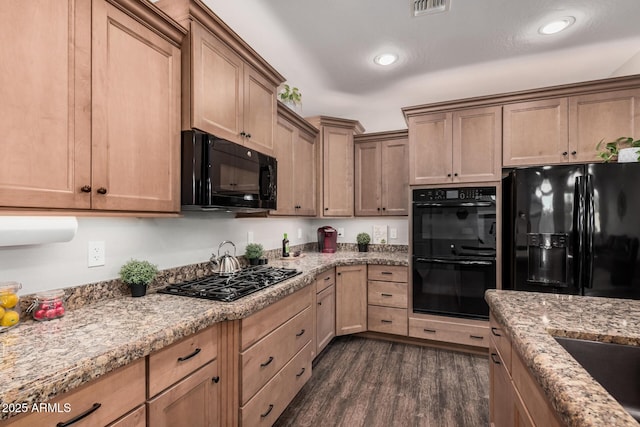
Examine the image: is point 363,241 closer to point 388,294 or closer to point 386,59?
point 388,294

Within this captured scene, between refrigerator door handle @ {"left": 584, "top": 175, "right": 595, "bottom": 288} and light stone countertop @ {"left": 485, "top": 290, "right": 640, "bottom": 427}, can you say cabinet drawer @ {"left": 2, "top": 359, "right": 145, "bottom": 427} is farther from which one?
refrigerator door handle @ {"left": 584, "top": 175, "right": 595, "bottom": 288}

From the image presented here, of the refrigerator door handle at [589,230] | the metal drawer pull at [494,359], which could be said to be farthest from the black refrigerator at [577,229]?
the metal drawer pull at [494,359]

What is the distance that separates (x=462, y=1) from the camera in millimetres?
1950

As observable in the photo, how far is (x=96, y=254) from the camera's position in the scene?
1457mm

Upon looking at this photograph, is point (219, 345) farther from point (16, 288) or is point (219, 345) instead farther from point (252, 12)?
point (252, 12)

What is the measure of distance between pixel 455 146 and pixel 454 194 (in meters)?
0.47

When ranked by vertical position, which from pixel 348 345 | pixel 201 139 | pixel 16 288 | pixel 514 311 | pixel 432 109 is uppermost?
pixel 432 109

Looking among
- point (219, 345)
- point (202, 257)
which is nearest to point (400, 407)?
point (219, 345)

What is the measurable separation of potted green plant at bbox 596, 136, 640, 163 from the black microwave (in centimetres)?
276

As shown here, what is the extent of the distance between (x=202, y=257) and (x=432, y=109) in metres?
2.53

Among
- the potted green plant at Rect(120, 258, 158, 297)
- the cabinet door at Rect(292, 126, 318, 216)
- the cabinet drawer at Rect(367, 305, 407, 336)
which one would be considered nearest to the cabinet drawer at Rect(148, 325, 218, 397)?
the potted green plant at Rect(120, 258, 158, 297)

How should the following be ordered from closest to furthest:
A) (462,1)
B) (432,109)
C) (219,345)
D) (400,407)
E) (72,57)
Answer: (72,57) → (219,345) → (462,1) → (400,407) → (432,109)

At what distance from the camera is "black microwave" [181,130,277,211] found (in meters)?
1.55

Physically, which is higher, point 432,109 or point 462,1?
point 462,1
